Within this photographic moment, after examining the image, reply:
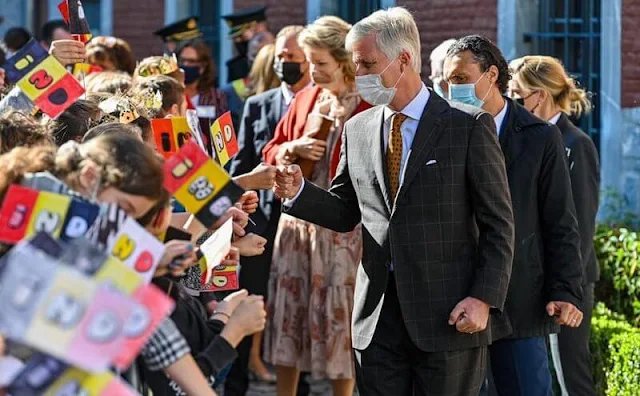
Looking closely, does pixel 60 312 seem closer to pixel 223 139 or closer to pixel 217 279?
pixel 217 279

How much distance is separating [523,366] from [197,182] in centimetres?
247

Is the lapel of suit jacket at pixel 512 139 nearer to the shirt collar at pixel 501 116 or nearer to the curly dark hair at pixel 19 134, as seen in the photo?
the shirt collar at pixel 501 116

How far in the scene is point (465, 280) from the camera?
526cm

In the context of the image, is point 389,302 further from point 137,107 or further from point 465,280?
point 137,107

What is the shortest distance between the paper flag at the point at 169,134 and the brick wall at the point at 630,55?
206 inches

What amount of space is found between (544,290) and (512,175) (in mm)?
492

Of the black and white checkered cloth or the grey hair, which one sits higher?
the grey hair

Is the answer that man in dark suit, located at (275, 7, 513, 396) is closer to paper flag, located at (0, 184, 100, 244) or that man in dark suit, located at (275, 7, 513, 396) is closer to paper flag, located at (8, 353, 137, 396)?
paper flag, located at (0, 184, 100, 244)

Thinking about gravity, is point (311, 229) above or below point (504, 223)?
below

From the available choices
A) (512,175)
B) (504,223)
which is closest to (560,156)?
(512,175)

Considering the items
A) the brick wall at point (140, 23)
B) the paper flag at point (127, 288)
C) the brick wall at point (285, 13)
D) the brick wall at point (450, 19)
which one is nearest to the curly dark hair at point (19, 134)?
the paper flag at point (127, 288)

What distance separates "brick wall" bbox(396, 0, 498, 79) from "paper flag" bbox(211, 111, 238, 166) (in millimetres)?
5483

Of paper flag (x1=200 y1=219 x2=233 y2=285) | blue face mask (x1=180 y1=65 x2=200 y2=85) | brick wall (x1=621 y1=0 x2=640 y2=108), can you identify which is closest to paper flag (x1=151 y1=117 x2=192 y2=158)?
paper flag (x1=200 y1=219 x2=233 y2=285)

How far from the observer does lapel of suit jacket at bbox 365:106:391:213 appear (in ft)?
17.5
